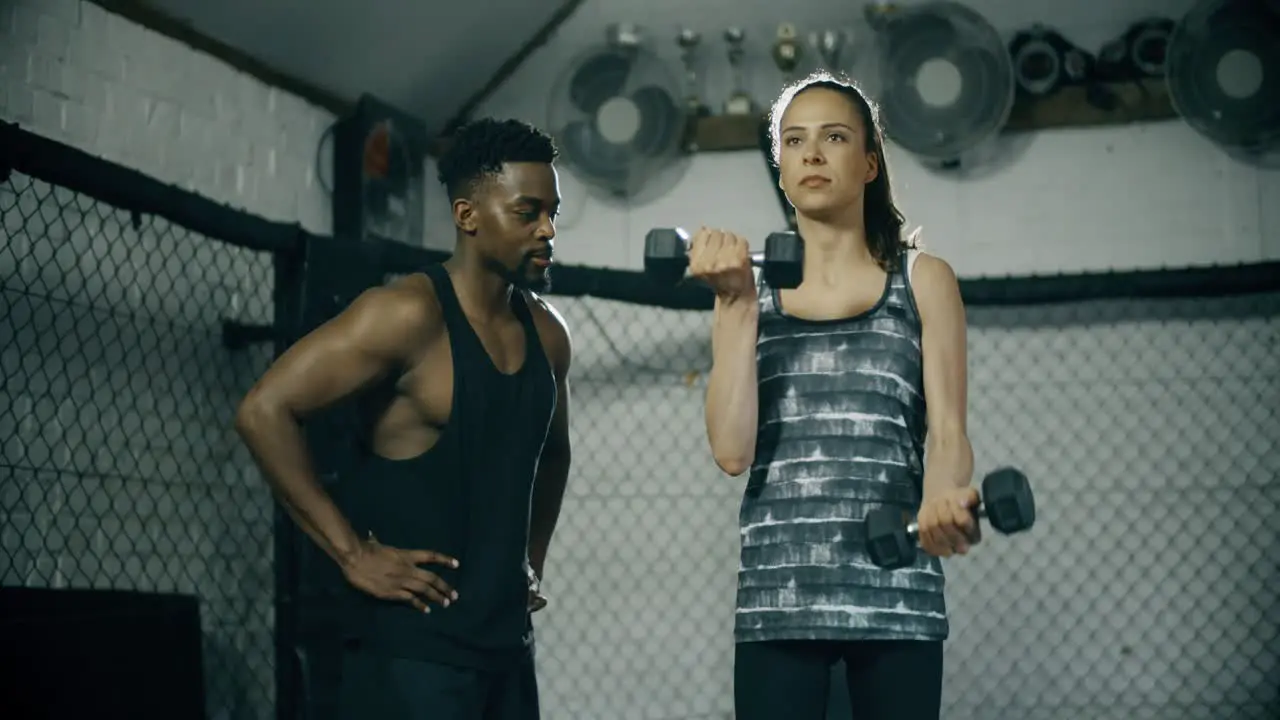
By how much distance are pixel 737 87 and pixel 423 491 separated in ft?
9.70

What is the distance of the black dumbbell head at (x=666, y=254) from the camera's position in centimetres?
194

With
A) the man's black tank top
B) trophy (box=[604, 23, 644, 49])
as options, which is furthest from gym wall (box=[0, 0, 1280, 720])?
the man's black tank top

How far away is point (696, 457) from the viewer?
15.1 feet

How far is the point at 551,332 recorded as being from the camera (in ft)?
7.80

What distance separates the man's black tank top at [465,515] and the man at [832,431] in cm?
35

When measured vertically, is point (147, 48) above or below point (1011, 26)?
below

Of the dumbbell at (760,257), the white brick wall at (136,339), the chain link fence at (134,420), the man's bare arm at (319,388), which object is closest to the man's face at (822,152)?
the dumbbell at (760,257)

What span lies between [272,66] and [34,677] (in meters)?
2.15

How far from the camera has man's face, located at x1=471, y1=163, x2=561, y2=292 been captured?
89.1 inches

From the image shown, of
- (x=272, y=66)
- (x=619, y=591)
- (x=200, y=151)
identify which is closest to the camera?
(x=200, y=151)

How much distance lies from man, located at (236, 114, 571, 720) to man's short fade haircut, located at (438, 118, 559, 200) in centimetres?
22

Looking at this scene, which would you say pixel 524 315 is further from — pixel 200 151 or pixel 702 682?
pixel 702 682

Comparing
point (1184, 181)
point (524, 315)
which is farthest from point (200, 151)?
point (1184, 181)

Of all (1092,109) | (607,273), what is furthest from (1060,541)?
(607,273)
